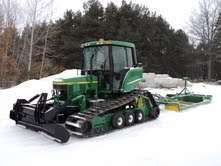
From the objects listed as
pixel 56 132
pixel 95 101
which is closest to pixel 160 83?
pixel 95 101

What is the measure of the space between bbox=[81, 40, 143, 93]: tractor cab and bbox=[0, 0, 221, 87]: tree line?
16750mm

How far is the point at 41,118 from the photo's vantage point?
25.1 ft

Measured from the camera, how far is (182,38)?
39469 millimetres

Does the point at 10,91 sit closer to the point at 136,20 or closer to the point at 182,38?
the point at 136,20

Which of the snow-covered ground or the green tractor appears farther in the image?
the green tractor

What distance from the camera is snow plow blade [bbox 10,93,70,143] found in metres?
6.93

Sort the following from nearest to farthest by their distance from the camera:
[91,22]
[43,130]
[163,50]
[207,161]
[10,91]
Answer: [207,161] → [43,130] → [10,91] → [91,22] → [163,50]

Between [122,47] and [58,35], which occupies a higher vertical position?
[58,35]

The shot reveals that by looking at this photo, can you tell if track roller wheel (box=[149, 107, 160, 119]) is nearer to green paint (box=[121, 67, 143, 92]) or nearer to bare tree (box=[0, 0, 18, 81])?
green paint (box=[121, 67, 143, 92])

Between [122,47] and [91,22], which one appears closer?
[122,47]

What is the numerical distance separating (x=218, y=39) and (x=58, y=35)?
19.2m

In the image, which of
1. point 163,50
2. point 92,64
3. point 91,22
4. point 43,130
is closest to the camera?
point 43,130

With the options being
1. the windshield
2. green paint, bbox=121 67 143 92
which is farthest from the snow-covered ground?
the windshield

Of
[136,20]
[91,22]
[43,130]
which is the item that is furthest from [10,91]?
[136,20]
